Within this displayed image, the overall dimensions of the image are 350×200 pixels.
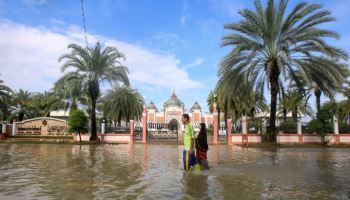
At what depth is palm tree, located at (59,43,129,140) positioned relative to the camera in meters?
31.3

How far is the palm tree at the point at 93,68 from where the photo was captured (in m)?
31.3

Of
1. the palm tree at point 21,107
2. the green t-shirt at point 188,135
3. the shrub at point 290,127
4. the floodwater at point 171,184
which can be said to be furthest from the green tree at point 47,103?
the green t-shirt at point 188,135

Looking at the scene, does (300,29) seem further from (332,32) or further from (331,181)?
(331,181)

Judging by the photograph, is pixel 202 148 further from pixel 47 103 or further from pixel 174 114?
pixel 174 114

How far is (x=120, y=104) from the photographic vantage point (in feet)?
162

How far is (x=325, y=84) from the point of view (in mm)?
24469

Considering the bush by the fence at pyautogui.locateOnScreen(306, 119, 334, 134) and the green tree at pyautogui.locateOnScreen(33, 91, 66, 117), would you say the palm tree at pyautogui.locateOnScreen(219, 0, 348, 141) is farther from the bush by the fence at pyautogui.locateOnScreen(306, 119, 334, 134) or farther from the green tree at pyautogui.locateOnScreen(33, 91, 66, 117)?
the green tree at pyautogui.locateOnScreen(33, 91, 66, 117)

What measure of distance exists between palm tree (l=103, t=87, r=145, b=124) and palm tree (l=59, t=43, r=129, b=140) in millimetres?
16702

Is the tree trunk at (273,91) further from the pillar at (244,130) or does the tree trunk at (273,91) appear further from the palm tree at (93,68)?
the palm tree at (93,68)

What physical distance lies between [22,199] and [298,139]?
2536 cm

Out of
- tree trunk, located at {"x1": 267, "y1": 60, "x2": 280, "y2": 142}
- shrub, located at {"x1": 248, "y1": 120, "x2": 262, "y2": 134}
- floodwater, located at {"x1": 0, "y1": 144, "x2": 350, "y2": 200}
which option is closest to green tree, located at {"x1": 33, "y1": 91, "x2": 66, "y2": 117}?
shrub, located at {"x1": 248, "y1": 120, "x2": 262, "y2": 134}

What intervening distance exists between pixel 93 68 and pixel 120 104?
1825 centimetres

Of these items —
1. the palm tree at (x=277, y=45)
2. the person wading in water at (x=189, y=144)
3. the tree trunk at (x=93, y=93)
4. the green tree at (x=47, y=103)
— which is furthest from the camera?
the green tree at (x=47, y=103)

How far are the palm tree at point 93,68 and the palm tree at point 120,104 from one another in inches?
658
